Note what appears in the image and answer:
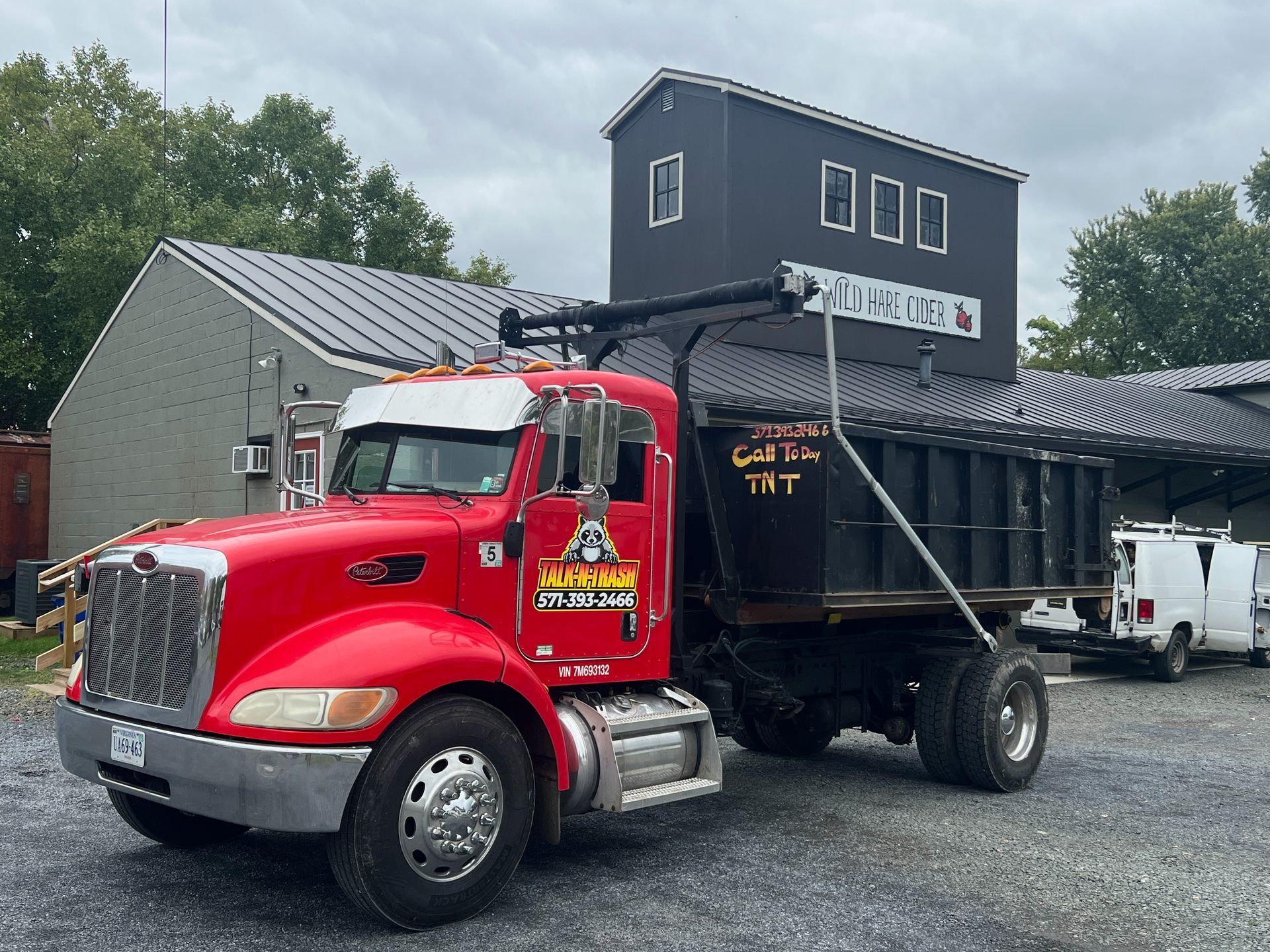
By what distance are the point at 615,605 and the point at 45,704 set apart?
7648 millimetres

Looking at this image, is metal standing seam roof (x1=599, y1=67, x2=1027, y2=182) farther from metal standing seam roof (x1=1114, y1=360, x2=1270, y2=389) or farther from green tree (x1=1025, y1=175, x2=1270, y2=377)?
green tree (x1=1025, y1=175, x2=1270, y2=377)

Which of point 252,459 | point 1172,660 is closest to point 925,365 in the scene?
point 1172,660

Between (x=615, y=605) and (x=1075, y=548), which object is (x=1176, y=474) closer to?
(x=1075, y=548)

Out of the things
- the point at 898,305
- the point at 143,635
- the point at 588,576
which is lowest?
the point at 143,635

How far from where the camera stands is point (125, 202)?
33.6 metres

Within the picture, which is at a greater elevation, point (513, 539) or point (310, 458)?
point (310, 458)

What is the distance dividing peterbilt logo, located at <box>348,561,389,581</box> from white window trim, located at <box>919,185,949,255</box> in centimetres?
1925

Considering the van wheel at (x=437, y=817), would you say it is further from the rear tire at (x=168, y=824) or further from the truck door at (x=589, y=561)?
the rear tire at (x=168, y=824)

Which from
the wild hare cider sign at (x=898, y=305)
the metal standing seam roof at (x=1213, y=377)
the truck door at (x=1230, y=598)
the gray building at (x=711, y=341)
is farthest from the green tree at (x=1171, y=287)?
the truck door at (x=1230, y=598)

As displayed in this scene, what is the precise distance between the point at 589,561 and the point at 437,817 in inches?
66.1

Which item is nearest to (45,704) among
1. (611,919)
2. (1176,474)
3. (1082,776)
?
(611,919)

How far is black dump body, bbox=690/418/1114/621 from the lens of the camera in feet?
24.8

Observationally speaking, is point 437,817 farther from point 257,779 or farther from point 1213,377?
point 1213,377

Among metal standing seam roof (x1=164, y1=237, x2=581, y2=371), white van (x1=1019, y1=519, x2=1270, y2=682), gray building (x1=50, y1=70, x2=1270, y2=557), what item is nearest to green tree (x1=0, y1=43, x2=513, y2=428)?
gray building (x1=50, y1=70, x2=1270, y2=557)
